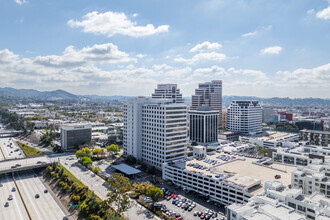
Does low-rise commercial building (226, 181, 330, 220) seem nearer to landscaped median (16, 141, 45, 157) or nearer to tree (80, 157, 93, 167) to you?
tree (80, 157, 93, 167)

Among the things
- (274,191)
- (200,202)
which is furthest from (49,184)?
(274,191)

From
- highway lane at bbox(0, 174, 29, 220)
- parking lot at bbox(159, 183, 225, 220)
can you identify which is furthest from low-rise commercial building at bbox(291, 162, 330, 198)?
highway lane at bbox(0, 174, 29, 220)

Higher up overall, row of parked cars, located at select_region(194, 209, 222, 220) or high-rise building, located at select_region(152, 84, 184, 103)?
high-rise building, located at select_region(152, 84, 184, 103)

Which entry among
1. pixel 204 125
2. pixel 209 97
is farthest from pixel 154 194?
pixel 209 97

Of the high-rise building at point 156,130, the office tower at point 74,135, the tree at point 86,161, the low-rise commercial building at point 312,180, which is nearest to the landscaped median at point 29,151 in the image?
the office tower at point 74,135

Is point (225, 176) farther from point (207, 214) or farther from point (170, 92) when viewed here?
point (170, 92)

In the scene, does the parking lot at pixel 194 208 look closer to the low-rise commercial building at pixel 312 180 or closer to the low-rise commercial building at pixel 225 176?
the low-rise commercial building at pixel 225 176

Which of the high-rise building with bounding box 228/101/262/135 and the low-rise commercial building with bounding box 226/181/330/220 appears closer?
the low-rise commercial building with bounding box 226/181/330/220
